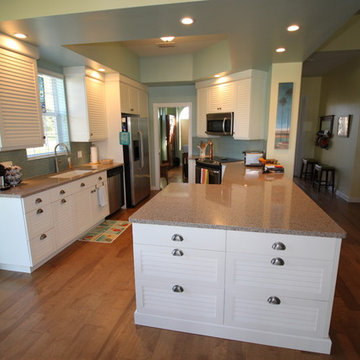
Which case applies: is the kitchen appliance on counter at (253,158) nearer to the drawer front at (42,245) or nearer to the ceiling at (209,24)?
the ceiling at (209,24)

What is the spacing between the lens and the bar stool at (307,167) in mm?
6664

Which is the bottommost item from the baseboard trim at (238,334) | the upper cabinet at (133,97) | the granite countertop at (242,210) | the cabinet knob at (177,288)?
the baseboard trim at (238,334)

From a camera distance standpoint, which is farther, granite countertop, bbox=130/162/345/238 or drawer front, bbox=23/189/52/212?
drawer front, bbox=23/189/52/212

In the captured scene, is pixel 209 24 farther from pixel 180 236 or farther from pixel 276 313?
pixel 276 313

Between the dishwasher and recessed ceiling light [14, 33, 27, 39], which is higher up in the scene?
recessed ceiling light [14, 33, 27, 39]

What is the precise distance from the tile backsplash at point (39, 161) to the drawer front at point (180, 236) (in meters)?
2.15

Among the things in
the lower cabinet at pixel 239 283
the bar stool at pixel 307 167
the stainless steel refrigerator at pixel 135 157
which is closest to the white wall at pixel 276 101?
the stainless steel refrigerator at pixel 135 157

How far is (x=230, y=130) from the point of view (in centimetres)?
444

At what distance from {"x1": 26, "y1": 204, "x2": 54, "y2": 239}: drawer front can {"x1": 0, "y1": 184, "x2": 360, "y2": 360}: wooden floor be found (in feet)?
1.41

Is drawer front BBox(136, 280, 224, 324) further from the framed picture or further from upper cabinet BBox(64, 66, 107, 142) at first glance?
the framed picture

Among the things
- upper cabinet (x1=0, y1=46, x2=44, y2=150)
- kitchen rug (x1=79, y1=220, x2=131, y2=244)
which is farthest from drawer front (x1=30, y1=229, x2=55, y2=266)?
upper cabinet (x1=0, y1=46, x2=44, y2=150)

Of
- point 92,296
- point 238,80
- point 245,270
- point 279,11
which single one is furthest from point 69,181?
point 238,80

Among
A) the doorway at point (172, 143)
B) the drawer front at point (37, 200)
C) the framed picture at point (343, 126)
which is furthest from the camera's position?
the doorway at point (172, 143)

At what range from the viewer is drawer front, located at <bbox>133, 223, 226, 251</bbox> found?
1.66 metres
